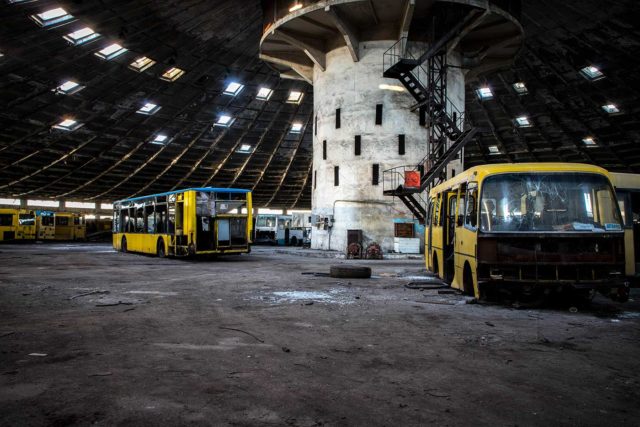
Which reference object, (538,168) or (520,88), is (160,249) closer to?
(538,168)

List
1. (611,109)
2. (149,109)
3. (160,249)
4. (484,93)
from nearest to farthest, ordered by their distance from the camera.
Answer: (160,249), (611,109), (149,109), (484,93)

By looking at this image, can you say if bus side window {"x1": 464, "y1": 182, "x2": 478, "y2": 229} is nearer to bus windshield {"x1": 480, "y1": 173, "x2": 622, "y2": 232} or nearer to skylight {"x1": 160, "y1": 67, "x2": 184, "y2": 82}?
bus windshield {"x1": 480, "y1": 173, "x2": 622, "y2": 232}

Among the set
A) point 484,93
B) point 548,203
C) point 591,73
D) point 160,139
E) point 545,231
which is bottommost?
point 545,231

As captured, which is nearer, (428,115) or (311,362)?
(311,362)

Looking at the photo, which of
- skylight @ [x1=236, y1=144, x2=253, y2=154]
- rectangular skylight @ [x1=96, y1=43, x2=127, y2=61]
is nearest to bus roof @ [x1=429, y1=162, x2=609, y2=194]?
rectangular skylight @ [x1=96, y1=43, x2=127, y2=61]

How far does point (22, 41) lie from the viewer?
72.3ft

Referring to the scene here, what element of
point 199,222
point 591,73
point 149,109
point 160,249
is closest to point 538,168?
point 199,222

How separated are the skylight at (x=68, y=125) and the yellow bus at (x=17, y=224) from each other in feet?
31.2

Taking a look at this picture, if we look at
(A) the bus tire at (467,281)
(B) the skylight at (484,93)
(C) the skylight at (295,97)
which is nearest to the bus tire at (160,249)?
(A) the bus tire at (467,281)

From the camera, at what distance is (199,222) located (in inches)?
759

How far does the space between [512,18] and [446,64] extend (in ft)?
12.0

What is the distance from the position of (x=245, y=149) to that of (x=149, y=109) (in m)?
10.2

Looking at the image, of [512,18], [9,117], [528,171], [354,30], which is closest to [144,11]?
[354,30]

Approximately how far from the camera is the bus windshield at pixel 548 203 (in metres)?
8.05
